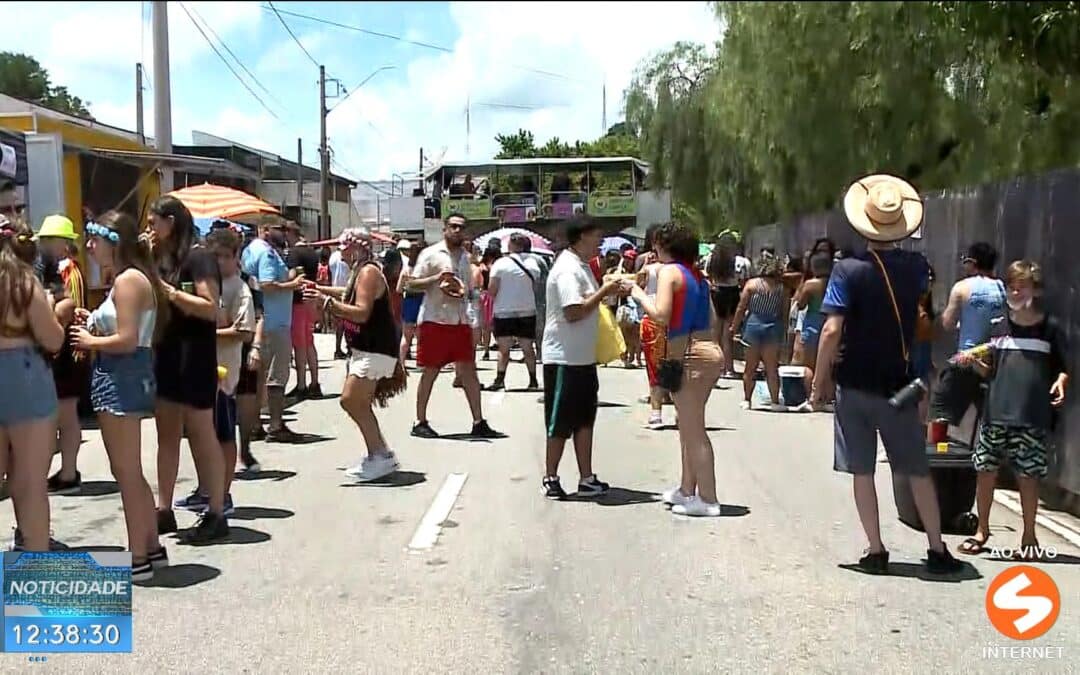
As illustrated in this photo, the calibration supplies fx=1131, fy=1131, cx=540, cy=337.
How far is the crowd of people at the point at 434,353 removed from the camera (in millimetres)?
5438

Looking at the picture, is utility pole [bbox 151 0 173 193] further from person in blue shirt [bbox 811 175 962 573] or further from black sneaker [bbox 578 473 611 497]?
black sneaker [bbox 578 473 611 497]

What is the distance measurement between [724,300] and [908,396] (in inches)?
298

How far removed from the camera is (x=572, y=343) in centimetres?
765

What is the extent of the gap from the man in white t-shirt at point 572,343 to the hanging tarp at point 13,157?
561 centimetres

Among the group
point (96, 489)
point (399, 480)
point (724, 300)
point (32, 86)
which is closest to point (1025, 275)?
point (399, 480)

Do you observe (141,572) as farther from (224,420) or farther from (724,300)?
(724,300)

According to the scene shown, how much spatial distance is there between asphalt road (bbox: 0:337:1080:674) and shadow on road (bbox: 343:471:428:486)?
3 cm

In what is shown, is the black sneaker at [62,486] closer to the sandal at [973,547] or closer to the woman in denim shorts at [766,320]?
the sandal at [973,547]

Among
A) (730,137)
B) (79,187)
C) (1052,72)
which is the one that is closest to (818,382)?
(730,137)

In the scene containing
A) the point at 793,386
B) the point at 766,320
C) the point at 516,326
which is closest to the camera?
the point at 766,320

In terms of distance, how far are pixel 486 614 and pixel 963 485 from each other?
10.2ft

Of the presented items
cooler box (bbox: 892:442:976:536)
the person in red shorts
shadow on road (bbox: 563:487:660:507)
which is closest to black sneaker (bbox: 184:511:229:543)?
shadow on road (bbox: 563:487:660:507)

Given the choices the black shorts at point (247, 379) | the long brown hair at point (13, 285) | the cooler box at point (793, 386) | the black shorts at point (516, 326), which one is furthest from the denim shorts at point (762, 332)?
the long brown hair at point (13, 285)

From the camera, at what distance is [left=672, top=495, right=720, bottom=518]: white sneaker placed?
7.26m
